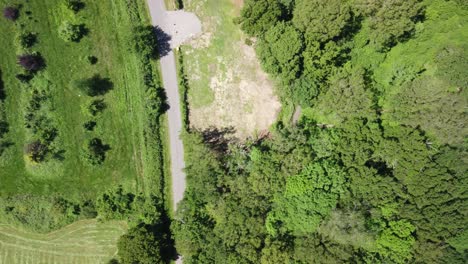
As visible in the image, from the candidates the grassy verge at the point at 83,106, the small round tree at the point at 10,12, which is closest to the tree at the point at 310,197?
the grassy verge at the point at 83,106

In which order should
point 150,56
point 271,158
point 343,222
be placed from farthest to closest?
point 150,56 < point 271,158 < point 343,222

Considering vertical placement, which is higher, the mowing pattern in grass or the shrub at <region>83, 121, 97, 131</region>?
the shrub at <region>83, 121, 97, 131</region>

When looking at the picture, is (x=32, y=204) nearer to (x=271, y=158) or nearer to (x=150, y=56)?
(x=150, y=56)

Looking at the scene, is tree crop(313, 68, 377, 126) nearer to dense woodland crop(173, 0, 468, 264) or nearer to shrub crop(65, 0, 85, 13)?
dense woodland crop(173, 0, 468, 264)

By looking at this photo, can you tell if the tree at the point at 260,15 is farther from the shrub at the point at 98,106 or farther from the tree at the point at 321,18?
the shrub at the point at 98,106

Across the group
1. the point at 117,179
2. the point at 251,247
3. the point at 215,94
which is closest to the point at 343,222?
the point at 251,247

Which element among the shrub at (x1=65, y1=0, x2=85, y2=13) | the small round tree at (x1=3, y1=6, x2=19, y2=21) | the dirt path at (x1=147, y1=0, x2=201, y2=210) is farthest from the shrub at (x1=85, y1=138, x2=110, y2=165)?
the small round tree at (x1=3, y1=6, x2=19, y2=21)

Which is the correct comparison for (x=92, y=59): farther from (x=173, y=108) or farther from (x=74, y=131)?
(x=173, y=108)
